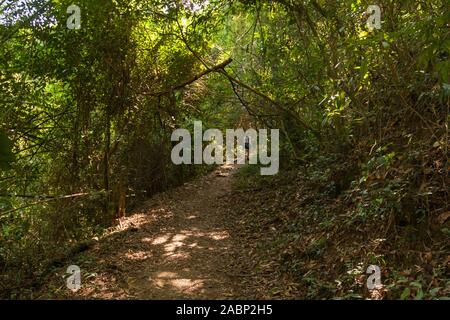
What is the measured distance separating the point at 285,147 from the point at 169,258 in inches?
226

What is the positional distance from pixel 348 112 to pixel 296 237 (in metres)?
2.50

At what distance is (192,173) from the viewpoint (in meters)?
15.1

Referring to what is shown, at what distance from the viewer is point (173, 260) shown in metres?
6.91

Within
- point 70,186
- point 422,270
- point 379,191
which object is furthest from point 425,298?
point 70,186

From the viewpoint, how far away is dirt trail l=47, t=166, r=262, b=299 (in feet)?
18.5

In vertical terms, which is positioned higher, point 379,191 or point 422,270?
point 379,191

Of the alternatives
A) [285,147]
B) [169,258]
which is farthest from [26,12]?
[285,147]

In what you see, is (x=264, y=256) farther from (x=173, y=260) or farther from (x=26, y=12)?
(x=26, y=12)

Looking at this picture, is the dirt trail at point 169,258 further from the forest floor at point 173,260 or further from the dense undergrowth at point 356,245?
the dense undergrowth at point 356,245

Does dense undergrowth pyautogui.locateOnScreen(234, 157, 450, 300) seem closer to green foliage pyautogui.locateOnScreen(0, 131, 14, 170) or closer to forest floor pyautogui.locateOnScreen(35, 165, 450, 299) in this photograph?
forest floor pyautogui.locateOnScreen(35, 165, 450, 299)

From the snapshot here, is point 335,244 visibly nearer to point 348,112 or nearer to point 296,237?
point 296,237

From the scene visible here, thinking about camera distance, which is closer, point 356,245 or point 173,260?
point 356,245
